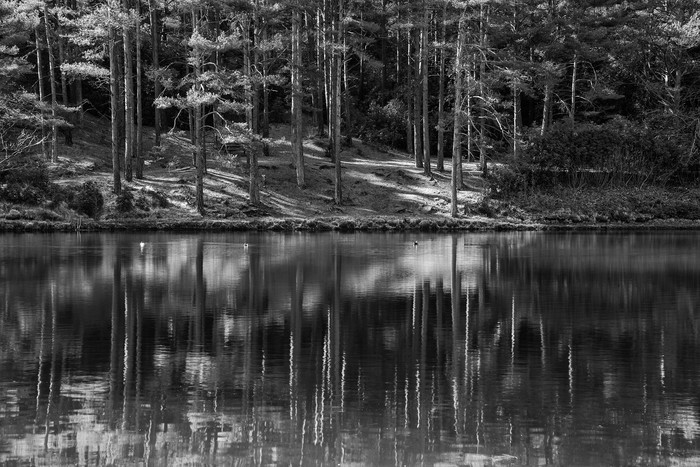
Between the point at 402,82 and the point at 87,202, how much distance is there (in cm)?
2754

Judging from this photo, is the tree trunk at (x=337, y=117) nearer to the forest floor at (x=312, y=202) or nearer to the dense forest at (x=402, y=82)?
the dense forest at (x=402, y=82)

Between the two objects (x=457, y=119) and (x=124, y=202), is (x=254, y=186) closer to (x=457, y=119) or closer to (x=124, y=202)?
(x=124, y=202)

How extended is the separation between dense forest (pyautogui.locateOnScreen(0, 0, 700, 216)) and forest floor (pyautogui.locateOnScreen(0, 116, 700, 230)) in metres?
0.96

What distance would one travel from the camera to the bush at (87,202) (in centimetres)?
3803

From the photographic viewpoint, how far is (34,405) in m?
9.34

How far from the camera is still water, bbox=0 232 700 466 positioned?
8195 mm

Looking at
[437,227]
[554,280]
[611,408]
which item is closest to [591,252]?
[554,280]

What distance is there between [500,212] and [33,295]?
91.4ft

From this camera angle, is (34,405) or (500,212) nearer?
(34,405)

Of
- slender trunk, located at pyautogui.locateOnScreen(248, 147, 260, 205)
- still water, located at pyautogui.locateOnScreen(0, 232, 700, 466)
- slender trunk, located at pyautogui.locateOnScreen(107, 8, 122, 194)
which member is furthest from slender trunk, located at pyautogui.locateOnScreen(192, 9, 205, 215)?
still water, located at pyautogui.locateOnScreen(0, 232, 700, 466)

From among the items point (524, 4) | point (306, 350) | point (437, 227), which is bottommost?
point (437, 227)

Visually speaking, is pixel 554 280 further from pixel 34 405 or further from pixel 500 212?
pixel 500 212

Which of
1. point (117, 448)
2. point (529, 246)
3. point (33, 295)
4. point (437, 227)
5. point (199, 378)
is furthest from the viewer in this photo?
point (437, 227)

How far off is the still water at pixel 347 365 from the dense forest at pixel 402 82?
17.2 meters
